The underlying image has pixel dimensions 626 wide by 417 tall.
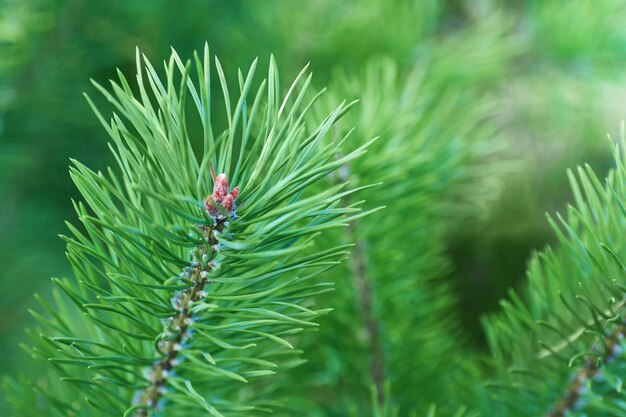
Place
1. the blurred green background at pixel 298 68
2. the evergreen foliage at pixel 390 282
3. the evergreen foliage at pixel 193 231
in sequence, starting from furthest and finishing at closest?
the blurred green background at pixel 298 68 < the evergreen foliage at pixel 390 282 < the evergreen foliage at pixel 193 231

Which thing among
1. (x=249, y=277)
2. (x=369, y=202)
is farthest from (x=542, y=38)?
(x=249, y=277)

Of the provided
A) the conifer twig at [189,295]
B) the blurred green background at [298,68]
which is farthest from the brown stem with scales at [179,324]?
the blurred green background at [298,68]

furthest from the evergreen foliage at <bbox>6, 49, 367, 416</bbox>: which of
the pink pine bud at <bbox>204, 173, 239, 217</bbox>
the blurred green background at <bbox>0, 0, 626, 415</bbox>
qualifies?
the blurred green background at <bbox>0, 0, 626, 415</bbox>

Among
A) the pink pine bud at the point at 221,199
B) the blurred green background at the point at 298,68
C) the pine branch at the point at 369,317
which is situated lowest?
the pine branch at the point at 369,317

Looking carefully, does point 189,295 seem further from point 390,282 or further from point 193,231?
point 390,282

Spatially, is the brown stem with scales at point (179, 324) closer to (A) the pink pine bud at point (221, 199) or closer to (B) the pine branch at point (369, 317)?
(A) the pink pine bud at point (221, 199)

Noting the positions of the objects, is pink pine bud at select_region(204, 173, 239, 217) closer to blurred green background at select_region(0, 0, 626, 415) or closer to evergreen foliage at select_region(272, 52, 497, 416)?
evergreen foliage at select_region(272, 52, 497, 416)

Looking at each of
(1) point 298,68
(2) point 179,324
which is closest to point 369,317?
(2) point 179,324

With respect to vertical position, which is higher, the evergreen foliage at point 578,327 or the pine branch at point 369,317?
the pine branch at point 369,317

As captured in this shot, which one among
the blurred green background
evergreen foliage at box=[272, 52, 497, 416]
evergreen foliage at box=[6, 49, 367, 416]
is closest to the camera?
evergreen foliage at box=[6, 49, 367, 416]
